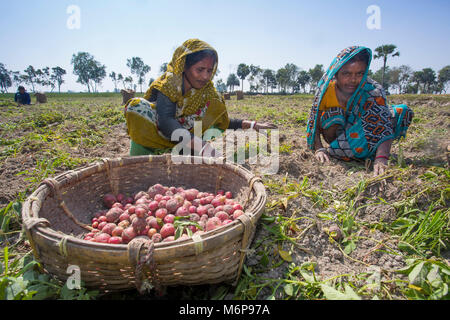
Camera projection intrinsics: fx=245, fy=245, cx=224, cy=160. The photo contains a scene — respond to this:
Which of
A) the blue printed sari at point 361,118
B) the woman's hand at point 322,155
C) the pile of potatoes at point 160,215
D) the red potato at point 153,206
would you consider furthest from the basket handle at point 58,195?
the blue printed sari at point 361,118

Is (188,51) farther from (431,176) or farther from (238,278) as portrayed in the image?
(431,176)

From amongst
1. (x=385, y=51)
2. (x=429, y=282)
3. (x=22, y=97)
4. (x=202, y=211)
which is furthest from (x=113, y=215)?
(x=385, y=51)

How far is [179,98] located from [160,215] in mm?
1553

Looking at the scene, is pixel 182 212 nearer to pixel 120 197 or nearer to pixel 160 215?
pixel 160 215

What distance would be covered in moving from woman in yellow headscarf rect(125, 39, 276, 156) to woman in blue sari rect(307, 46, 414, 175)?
82 cm

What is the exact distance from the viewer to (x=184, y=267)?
3.82 ft

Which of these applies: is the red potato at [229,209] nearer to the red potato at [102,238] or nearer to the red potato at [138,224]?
the red potato at [138,224]

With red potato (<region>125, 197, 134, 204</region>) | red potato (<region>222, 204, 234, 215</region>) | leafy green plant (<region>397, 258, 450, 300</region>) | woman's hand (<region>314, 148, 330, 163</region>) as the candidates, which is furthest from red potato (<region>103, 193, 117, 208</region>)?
woman's hand (<region>314, 148, 330, 163</region>)

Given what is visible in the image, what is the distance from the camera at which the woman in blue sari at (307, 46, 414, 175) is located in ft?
9.15

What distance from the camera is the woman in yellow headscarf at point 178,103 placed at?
8.77 feet

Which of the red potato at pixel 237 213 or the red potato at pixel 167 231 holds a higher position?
the red potato at pixel 237 213

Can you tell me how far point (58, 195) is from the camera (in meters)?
1.78

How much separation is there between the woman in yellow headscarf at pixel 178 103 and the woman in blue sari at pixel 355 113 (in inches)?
32.3
